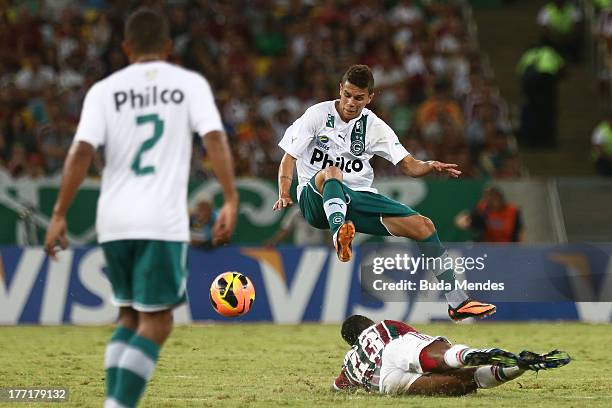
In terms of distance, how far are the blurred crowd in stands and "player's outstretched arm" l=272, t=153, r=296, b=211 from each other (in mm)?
8583

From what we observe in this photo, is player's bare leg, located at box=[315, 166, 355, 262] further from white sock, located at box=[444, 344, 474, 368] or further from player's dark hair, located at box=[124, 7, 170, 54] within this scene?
player's dark hair, located at box=[124, 7, 170, 54]

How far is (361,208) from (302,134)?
0.82m

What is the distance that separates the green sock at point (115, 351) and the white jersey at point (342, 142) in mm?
4003

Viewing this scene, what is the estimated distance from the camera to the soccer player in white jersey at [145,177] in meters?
7.59

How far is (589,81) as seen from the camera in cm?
2523

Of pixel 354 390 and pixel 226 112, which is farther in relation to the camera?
pixel 226 112

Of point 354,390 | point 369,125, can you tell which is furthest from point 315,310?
point 354,390

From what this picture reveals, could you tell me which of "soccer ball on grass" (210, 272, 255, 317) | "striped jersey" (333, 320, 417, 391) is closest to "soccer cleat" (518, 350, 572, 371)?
"striped jersey" (333, 320, 417, 391)

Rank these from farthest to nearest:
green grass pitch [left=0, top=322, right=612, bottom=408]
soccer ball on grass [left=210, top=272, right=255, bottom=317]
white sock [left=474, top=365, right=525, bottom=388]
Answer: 1. soccer ball on grass [left=210, top=272, right=255, bottom=317]
2. green grass pitch [left=0, top=322, right=612, bottom=408]
3. white sock [left=474, top=365, right=525, bottom=388]

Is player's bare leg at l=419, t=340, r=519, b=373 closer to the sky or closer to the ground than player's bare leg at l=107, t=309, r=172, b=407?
closer to the ground

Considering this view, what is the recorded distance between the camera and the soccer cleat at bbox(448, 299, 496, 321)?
11.3m

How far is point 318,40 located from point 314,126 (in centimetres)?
1134

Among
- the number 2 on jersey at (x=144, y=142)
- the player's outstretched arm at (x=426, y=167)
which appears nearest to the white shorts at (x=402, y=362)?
the player's outstretched arm at (x=426, y=167)

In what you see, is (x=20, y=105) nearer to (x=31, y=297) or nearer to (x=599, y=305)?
(x=31, y=297)
